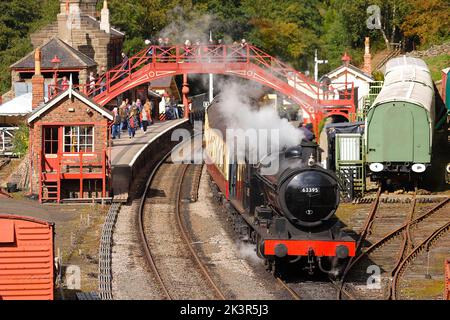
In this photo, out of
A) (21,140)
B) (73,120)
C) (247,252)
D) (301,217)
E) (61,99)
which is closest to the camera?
(301,217)

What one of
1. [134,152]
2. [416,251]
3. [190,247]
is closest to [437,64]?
[134,152]

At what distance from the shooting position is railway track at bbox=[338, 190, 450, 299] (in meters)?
19.2

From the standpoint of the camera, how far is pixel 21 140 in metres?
39.5

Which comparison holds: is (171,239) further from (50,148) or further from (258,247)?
(50,148)

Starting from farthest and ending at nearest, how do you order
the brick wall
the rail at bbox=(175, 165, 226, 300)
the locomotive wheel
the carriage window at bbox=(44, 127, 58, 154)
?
the carriage window at bbox=(44, 127, 58, 154)
the brick wall
the locomotive wheel
the rail at bbox=(175, 165, 226, 300)

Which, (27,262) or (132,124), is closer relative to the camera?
(27,262)

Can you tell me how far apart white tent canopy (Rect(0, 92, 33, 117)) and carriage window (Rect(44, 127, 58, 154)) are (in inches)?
527

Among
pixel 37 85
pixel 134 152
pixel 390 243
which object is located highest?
pixel 37 85

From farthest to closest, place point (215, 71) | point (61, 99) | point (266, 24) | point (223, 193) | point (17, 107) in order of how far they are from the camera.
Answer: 1. point (266, 24)
2. point (17, 107)
3. point (215, 71)
4. point (61, 99)
5. point (223, 193)

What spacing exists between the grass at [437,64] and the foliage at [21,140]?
22238 millimetres

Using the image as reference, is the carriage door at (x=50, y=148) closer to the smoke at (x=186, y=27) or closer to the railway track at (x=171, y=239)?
the railway track at (x=171, y=239)

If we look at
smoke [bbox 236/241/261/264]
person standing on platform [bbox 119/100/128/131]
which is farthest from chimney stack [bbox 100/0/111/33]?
smoke [bbox 236/241/261/264]

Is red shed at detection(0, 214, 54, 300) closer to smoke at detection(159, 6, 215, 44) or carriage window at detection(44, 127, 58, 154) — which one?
carriage window at detection(44, 127, 58, 154)

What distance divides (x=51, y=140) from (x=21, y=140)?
33.4ft
